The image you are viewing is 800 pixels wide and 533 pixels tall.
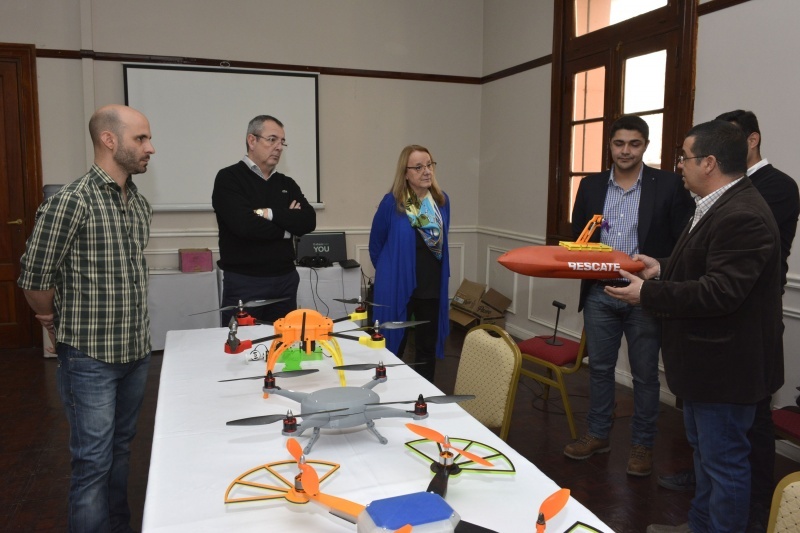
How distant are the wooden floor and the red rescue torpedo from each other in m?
1.08

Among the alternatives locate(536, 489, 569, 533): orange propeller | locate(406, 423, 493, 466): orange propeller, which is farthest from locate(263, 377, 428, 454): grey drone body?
locate(536, 489, 569, 533): orange propeller

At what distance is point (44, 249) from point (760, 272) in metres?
2.19

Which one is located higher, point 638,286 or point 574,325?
point 638,286

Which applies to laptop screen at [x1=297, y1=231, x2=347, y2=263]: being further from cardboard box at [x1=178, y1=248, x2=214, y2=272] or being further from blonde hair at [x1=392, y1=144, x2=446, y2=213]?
blonde hair at [x1=392, y1=144, x2=446, y2=213]

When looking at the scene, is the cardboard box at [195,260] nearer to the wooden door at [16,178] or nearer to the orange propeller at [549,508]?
the wooden door at [16,178]

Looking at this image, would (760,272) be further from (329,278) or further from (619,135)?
(329,278)

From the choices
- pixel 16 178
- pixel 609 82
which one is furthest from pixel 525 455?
pixel 16 178

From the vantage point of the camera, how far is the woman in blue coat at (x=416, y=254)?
3.19 m

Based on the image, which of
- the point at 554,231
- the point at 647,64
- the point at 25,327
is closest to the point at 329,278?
the point at 554,231

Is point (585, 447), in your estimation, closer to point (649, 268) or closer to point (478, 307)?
point (649, 268)

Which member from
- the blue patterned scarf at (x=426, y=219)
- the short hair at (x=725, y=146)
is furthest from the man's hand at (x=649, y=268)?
the blue patterned scarf at (x=426, y=219)

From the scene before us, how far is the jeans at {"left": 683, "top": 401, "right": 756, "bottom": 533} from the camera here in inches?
78.3

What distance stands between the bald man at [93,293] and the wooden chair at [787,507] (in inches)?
72.9

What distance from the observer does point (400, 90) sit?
19.4 ft
